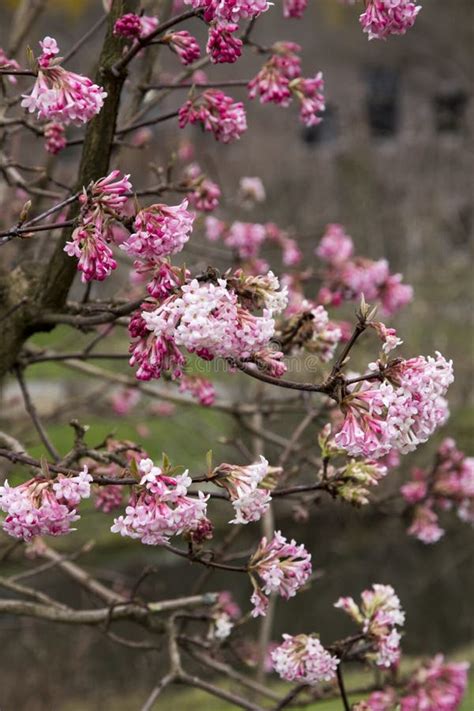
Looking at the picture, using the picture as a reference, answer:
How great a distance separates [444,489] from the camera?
3.72 m

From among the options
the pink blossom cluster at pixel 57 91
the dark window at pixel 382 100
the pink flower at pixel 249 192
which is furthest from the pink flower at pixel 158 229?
the dark window at pixel 382 100

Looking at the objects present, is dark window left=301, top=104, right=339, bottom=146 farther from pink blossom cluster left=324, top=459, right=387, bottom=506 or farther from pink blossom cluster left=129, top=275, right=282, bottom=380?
pink blossom cluster left=129, top=275, right=282, bottom=380

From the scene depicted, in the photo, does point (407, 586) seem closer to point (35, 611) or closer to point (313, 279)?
point (313, 279)

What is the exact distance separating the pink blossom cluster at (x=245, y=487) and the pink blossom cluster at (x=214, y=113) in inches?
43.9

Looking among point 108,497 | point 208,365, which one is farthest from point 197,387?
point 108,497

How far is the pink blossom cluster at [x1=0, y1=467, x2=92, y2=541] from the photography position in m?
1.95

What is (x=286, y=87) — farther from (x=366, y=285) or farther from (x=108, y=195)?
(x=366, y=285)

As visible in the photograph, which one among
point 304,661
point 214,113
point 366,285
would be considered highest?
point 366,285

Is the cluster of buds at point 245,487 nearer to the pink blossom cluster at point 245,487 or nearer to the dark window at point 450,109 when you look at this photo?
the pink blossom cluster at point 245,487

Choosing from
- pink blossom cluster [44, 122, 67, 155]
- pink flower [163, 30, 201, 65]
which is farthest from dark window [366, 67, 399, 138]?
pink flower [163, 30, 201, 65]

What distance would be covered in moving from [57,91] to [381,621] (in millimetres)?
1712

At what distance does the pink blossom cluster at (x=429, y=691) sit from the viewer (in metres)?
3.30

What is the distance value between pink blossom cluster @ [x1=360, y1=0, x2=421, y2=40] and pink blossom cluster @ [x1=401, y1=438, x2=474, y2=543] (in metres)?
1.88

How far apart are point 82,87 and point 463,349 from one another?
11.4 meters
